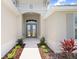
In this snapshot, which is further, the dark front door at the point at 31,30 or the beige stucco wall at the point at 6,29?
the dark front door at the point at 31,30

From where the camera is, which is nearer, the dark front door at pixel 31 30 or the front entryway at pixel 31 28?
the front entryway at pixel 31 28

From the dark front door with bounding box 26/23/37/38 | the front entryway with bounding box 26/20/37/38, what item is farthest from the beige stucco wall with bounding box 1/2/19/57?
the dark front door with bounding box 26/23/37/38

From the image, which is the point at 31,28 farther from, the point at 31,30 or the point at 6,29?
the point at 6,29

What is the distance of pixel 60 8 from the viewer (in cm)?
1031

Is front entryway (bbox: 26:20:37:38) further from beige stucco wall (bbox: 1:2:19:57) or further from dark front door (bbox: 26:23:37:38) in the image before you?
beige stucco wall (bbox: 1:2:19:57)

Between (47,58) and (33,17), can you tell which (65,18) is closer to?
(47,58)

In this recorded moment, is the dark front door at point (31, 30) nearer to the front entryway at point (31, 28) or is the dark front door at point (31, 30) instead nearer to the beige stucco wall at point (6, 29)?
the front entryway at point (31, 28)

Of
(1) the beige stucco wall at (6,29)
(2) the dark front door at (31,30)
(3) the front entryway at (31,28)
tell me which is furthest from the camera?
(2) the dark front door at (31,30)

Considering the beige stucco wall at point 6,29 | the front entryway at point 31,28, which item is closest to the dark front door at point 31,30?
the front entryway at point 31,28

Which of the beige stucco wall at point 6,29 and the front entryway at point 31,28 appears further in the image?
the front entryway at point 31,28

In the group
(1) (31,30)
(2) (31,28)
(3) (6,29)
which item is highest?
(3) (6,29)

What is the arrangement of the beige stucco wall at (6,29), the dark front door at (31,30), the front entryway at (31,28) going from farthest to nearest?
the dark front door at (31,30) → the front entryway at (31,28) → the beige stucco wall at (6,29)

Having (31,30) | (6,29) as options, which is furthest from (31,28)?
(6,29)

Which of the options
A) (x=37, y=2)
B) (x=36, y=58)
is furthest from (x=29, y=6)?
(x=36, y=58)
